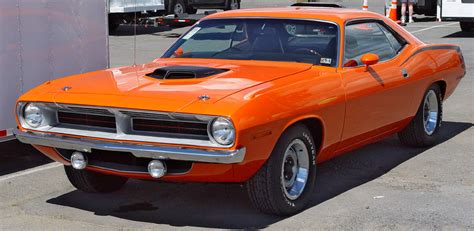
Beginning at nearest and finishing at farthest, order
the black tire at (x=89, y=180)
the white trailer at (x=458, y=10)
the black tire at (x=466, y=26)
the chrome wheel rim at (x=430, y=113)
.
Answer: the black tire at (x=89, y=180)
the chrome wheel rim at (x=430, y=113)
the white trailer at (x=458, y=10)
the black tire at (x=466, y=26)

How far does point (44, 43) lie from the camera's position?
25.5ft

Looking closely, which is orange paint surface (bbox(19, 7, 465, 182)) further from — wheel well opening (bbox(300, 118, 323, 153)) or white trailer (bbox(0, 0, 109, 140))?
white trailer (bbox(0, 0, 109, 140))

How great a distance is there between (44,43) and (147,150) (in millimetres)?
2801

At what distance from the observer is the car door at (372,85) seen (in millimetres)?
6594

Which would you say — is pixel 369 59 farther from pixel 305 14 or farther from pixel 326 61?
pixel 305 14

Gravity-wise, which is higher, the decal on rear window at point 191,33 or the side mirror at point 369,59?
the decal on rear window at point 191,33

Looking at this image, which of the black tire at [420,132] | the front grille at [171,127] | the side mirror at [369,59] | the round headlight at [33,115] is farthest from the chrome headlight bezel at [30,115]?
the black tire at [420,132]

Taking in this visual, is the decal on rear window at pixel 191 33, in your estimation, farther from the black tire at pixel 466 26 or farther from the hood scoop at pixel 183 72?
the black tire at pixel 466 26

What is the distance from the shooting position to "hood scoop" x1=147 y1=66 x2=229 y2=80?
607 cm

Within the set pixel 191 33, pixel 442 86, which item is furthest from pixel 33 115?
pixel 442 86

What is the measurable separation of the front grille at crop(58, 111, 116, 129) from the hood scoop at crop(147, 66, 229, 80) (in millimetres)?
569

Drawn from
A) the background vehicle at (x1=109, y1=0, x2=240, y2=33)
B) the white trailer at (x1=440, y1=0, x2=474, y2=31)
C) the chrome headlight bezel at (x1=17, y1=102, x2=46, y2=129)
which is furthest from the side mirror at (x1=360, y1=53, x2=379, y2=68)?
the white trailer at (x1=440, y1=0, x2=474, y2=31)

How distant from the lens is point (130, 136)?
218 inches

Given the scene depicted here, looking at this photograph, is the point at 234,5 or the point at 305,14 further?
the point at 234,5
